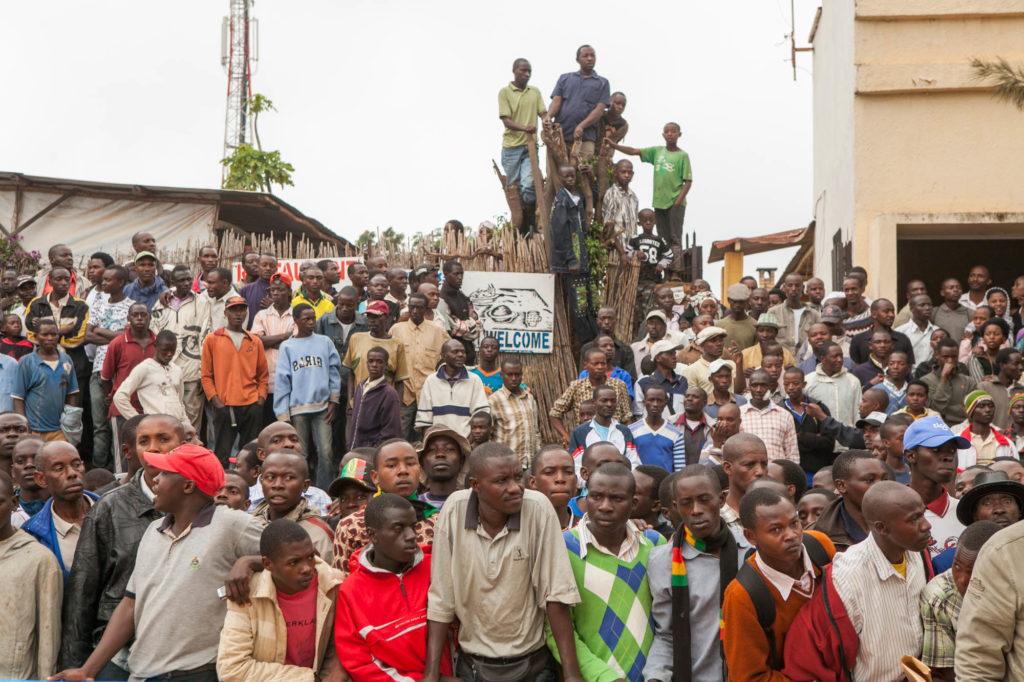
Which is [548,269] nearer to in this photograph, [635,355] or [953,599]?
[635,355]

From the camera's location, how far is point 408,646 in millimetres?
4918

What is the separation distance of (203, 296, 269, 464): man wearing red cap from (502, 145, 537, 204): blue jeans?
442cm

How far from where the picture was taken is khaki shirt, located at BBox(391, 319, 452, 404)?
10.7 meters

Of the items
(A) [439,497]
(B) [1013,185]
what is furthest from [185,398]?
(B) [1013,185]

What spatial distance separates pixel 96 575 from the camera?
17.3ft

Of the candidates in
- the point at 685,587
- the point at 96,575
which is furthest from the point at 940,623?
the point at 96,575

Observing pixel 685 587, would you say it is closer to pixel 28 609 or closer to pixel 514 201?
pixel 28 609

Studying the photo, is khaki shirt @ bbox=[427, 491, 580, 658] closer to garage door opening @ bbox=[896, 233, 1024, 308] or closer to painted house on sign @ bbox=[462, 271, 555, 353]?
painted house on sign @ bbox=[462, 271, 555, 353]

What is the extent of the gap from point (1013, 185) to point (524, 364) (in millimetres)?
6597

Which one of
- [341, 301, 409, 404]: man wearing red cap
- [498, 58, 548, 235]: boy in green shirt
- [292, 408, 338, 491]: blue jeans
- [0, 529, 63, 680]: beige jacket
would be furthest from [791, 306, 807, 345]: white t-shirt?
[0, 529, 63, 680]: beige jacket

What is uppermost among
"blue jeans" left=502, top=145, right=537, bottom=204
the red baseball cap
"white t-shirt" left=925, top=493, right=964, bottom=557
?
"blue jeans" left=502, top=145, right=537, bottom=204

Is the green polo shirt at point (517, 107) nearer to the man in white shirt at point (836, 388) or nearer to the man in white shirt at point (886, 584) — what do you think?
the man in white shirt at point (836, 388)

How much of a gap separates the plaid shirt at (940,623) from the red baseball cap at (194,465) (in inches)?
122

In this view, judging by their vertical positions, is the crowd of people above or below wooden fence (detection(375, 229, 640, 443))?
below
